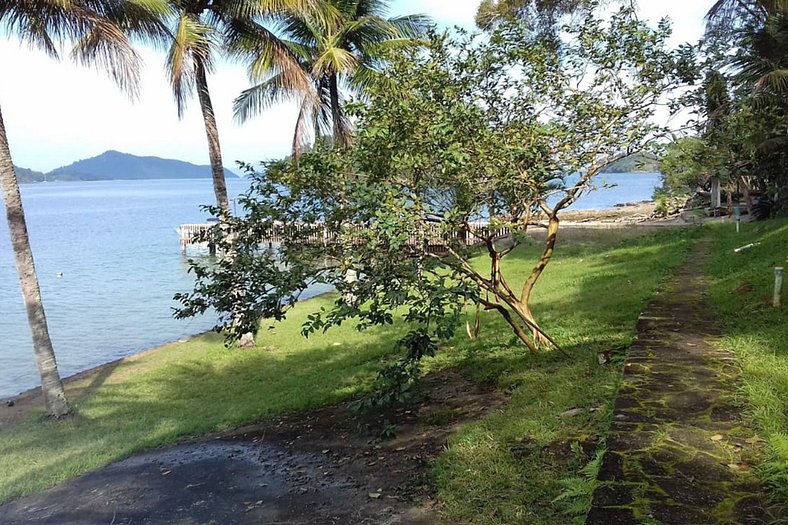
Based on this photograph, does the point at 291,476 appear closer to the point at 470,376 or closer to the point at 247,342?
the point at 470,376

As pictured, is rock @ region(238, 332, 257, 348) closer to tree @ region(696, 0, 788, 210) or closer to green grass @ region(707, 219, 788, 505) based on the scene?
green grass @ region(707, 219, 788, 505)

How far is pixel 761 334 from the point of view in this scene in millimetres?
6160

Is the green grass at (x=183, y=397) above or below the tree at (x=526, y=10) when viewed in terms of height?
below

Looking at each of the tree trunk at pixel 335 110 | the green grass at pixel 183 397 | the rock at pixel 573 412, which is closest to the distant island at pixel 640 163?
the rock at pixel 573 412

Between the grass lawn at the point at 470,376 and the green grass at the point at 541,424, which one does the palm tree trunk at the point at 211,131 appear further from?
the green grass at the point at 541,424

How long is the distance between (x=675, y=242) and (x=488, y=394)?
13.4m

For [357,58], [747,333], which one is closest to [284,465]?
[747,333]

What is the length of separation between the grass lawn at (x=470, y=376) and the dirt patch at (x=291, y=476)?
1.10ft

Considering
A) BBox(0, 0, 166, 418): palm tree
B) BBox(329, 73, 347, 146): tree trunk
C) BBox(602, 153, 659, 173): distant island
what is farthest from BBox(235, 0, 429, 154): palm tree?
BBox(602, 153, 659, 173): distant island

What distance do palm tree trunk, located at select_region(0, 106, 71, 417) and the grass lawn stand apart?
443 mm

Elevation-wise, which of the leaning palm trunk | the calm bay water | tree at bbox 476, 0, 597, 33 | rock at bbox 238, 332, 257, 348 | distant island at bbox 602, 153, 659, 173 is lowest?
the calm bay water

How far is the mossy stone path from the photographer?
3.10 metres

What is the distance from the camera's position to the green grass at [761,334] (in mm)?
3665

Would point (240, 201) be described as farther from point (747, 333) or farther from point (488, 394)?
point (747, 333)
